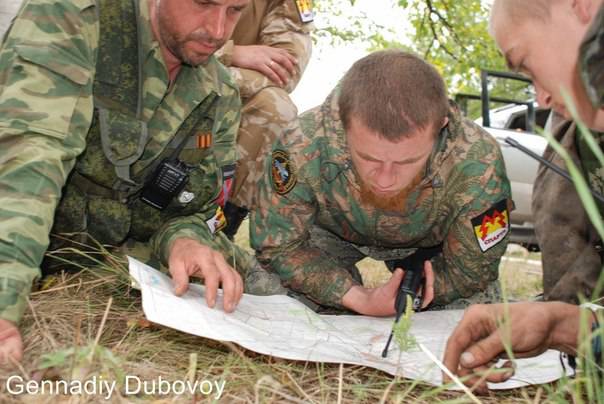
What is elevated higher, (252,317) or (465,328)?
(465,328)

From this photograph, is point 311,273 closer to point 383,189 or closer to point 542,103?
point 383,189

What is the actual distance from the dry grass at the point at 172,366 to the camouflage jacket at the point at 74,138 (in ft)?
0.65

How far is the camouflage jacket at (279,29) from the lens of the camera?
3.50 meters

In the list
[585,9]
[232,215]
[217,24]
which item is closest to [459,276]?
[232,215]

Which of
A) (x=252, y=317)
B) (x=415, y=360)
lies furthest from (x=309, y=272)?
(x=415, y=360)

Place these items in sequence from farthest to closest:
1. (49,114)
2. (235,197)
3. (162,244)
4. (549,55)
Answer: (235,197), (162,244), (49,114), (549,55)

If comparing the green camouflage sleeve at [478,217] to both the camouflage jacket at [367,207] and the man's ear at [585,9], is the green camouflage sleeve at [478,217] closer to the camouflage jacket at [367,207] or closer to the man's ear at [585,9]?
the camouflage jacket at [367,207]

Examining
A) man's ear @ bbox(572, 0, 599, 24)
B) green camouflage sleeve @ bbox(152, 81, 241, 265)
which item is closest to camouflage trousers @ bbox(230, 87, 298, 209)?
green camouflage sleeve @ bbox(152, 81, 241, 265)

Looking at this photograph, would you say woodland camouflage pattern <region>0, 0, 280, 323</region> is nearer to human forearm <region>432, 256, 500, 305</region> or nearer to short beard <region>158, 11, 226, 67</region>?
short beard <region>158, 11, 226, 67</region>

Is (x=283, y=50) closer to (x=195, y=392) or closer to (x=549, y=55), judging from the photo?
(x=549, y=55)

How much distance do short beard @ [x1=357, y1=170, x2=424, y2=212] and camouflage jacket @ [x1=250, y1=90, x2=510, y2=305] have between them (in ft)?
0.07

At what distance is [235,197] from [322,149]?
0.81 m

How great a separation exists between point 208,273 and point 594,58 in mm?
1280

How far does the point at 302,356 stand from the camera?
174cm
